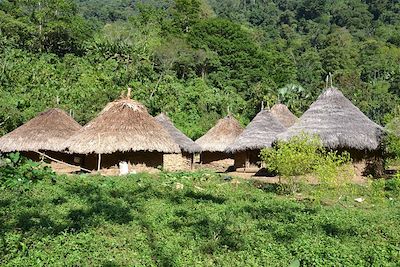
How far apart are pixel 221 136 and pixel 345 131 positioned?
911 cm

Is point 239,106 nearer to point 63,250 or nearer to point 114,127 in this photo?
point 114,127

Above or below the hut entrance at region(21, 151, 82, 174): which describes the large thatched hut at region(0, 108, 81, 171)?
above

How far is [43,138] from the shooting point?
18469mm

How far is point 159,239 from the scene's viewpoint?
653 cm

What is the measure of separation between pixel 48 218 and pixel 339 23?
228 feet

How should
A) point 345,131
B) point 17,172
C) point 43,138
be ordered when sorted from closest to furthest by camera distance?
1. point 17,172
2. point 345,131
3. point 43,138

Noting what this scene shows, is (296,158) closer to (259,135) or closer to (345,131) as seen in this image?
(345,131)

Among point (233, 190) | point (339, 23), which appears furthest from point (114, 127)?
point (339, 23)

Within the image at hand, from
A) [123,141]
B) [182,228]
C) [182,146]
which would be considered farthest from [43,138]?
[182,228]

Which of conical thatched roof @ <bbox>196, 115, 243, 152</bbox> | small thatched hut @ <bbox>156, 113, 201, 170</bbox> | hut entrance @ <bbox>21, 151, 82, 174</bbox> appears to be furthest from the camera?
conical thatched roof @ <bbox>196, 115, 243, 152</bbox>

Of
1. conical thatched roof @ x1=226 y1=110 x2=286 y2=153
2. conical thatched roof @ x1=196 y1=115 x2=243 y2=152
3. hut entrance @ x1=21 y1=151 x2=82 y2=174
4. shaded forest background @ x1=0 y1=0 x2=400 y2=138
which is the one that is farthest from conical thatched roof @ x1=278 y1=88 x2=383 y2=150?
hut entrance @ x1=21 y1=151 x2=82 y2=174

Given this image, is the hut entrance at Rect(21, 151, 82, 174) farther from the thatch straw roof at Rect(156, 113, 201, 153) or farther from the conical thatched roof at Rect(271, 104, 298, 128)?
the conical thatched roof at Rect(271, 104, 298, 128)

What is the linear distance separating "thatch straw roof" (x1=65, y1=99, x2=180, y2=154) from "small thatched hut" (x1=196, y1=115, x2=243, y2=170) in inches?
275

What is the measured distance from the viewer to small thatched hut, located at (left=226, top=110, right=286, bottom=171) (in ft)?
Answer: 62.9
